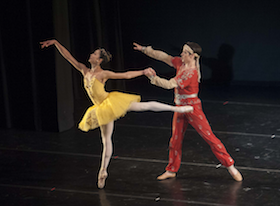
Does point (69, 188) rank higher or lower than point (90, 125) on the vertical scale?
lower

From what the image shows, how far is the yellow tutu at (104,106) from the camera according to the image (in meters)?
3.16

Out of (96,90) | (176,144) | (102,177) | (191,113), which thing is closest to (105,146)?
(102,177)

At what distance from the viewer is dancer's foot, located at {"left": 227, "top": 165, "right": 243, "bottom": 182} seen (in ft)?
11.5

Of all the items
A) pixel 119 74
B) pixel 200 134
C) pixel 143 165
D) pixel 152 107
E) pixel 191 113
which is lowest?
pixel 143 165

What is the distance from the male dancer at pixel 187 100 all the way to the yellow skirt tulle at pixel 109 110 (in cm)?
28

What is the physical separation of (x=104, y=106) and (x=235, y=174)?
1.30 m

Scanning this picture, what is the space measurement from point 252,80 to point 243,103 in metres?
1.45

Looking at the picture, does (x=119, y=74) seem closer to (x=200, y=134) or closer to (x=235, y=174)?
(x=200, y=134)

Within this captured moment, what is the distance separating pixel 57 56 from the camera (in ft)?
16.0

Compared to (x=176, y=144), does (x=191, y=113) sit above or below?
above

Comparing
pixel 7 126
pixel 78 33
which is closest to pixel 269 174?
pixel 7 126

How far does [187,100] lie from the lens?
3.39 m

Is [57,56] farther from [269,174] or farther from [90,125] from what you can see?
[269,174]

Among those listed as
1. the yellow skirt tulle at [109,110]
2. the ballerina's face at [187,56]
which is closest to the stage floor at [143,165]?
the yellow skirt tulle at [109,110]
